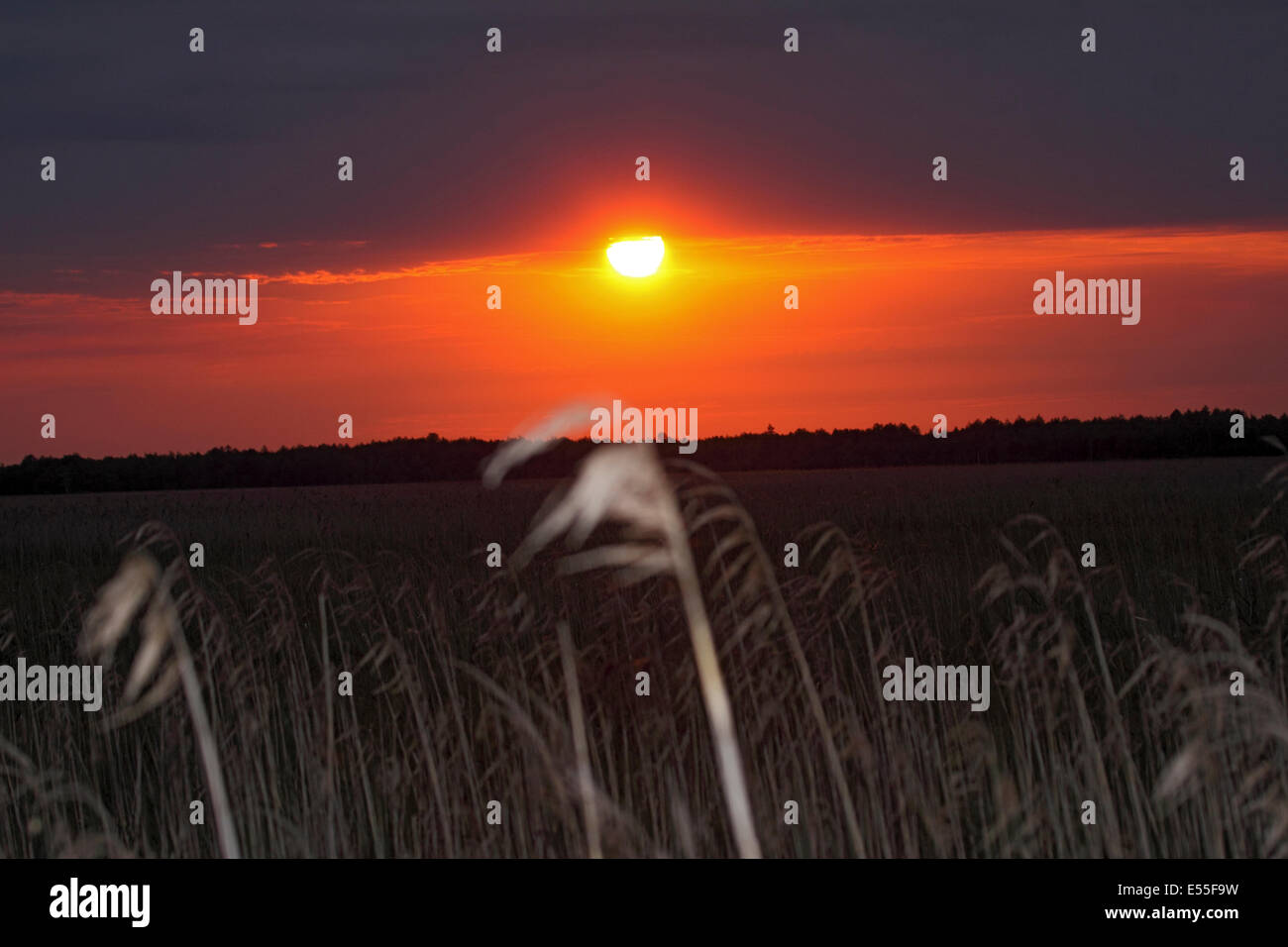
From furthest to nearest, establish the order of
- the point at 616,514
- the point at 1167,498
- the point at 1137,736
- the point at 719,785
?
the point at 1167,498, the point at 1137,736, the point at 719,785, the point at 616,514

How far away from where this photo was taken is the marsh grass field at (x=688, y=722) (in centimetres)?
429

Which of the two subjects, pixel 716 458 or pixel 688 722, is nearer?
pixel 688 722

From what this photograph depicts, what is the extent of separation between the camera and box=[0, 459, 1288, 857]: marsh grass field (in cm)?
429

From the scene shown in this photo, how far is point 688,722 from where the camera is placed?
21.4 ft

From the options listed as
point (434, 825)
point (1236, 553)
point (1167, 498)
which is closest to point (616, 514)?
point (434, 825)

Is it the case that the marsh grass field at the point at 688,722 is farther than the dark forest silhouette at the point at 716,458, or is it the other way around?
the dark forest silhouette at the point at 716,458

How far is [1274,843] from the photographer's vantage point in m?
4.05

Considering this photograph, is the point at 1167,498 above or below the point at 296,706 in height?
above

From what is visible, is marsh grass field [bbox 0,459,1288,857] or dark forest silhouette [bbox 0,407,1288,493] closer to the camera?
marsh grass field [bbox 0,459,1288,857]

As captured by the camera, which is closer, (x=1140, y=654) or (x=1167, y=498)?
(x=1140, y=654)
